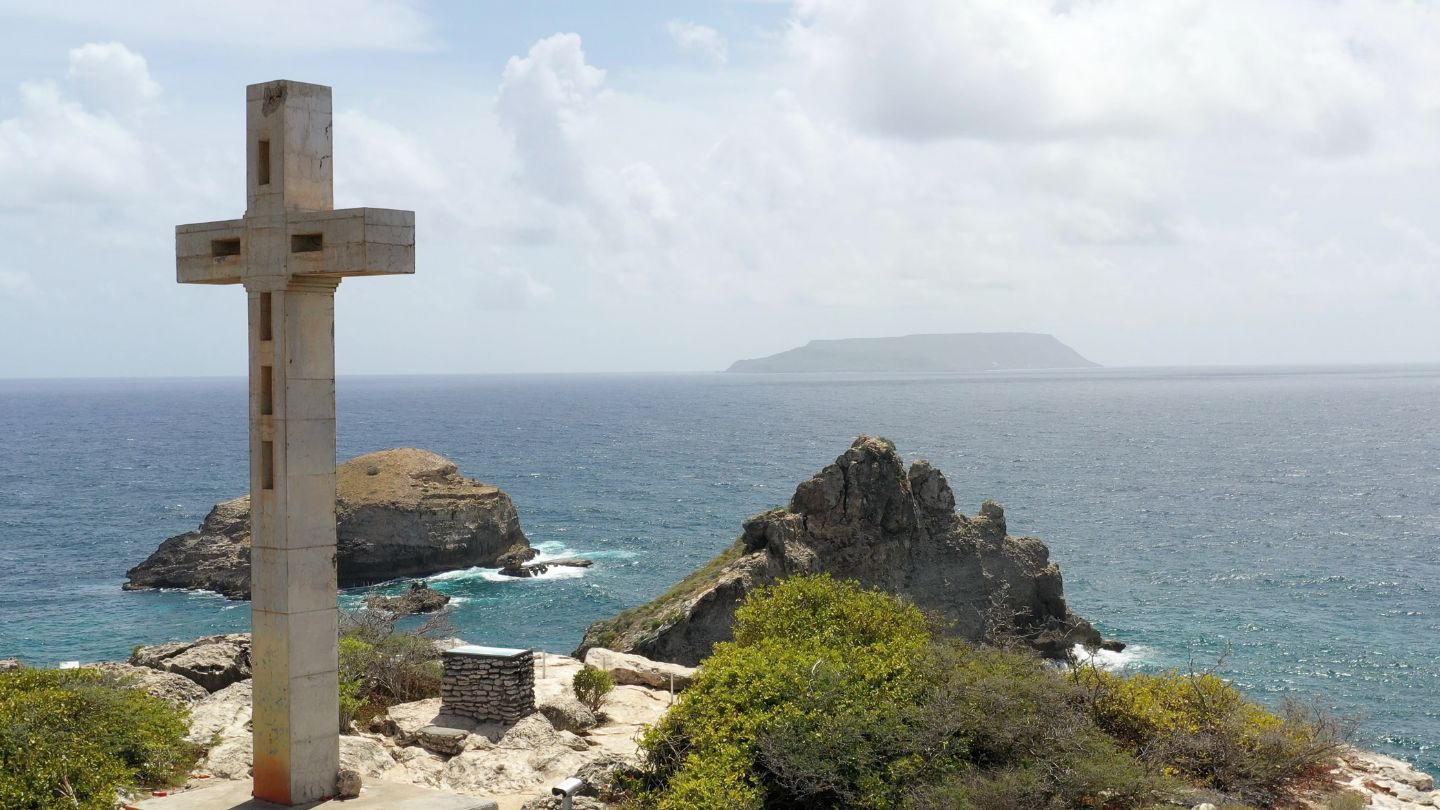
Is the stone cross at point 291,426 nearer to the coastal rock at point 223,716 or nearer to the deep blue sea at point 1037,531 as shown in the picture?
the coastal rock at point 223,716

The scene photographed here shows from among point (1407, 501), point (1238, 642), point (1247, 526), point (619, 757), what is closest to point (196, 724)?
point (619, 757)

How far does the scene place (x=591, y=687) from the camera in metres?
22.8

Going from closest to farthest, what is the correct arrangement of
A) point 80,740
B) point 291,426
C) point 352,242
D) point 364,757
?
point 352,242 → point 291,426 → point 80,740 → point 364,757

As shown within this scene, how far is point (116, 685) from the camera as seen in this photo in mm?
18547

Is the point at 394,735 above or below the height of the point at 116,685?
below

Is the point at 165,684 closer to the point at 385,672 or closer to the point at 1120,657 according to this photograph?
the point at 385,672

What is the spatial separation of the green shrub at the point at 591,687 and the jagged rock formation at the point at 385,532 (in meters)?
50.9

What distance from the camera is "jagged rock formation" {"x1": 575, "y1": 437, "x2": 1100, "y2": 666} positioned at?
5062 cm

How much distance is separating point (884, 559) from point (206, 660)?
39858 mm

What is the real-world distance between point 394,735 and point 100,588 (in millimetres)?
58165

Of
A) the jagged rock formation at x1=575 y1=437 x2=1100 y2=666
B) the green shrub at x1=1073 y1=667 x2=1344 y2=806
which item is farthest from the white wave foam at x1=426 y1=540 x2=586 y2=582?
the green shrub at x1=1073 y1=667 x2=1344 y2=806

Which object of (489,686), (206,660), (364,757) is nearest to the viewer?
(364,757)

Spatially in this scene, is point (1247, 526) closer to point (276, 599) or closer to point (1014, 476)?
point (1014, 476)

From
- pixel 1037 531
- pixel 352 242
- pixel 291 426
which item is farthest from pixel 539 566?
pixel 352 242
